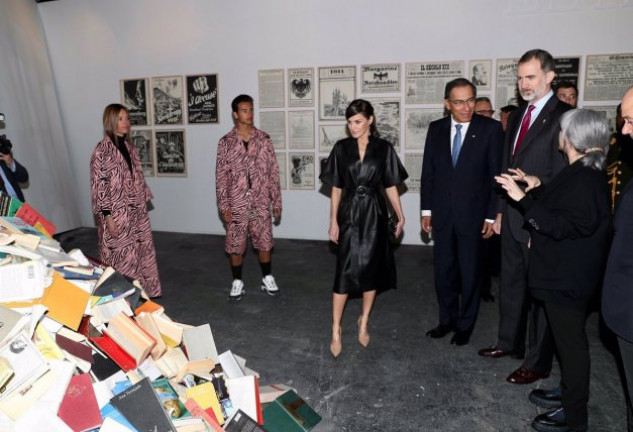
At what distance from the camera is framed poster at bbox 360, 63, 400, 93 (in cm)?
573

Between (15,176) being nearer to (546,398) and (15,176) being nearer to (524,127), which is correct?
(524,127)

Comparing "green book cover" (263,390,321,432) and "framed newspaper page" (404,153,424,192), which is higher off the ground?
"framed newspaper page" (404,153,424,192)

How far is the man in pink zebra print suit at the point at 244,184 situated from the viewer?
4051 millimetres

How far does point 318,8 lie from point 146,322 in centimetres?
468

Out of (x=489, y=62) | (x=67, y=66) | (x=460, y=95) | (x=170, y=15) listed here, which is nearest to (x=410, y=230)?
(x=489, y=62)

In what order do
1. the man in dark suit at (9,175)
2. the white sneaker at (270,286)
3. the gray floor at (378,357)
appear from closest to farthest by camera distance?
the gray floor at (378,357)
the man in dark suit at (9,175)
the white sneaker at (270,286)

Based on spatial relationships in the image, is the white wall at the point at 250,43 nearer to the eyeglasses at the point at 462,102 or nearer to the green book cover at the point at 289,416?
the eyeglasses at the point at 462,102

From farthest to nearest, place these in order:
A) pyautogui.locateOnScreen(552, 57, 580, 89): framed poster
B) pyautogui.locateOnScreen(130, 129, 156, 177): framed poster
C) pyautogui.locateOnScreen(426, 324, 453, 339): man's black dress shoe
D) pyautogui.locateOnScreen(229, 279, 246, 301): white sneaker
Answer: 1. pyautogui.locateOnScreen(130, 129, 156, 177): framed poster
2. pyautogui.locateOnScreen(552, 57, 580, 89): framed poster
3. pyautogui.locateOnScreen(229, 279, 246, 301): white sneaker
4. pyautogui.locateOnScreen(426, 324, 453, 339): man's black dress shoe

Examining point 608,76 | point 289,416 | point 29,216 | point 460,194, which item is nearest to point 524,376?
point 460,194

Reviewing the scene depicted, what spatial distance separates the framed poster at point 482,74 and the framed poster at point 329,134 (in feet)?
5.31

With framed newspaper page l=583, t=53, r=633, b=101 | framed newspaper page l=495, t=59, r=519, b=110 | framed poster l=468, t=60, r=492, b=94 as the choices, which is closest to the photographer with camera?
framed poster l=468, t=60, r=492, b=94

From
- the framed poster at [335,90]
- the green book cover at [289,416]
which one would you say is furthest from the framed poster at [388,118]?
the green book cover at [289,416]

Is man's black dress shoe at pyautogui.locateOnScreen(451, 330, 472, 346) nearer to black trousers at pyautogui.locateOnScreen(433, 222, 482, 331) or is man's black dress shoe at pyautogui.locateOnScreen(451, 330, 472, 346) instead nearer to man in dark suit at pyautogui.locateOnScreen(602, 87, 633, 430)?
black trousers at pyautogui.locateOnScreen(433, 222, 482, 331)

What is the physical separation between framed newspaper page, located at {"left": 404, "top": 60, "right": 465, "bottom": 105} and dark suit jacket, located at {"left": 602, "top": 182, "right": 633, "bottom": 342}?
13.3 feet
